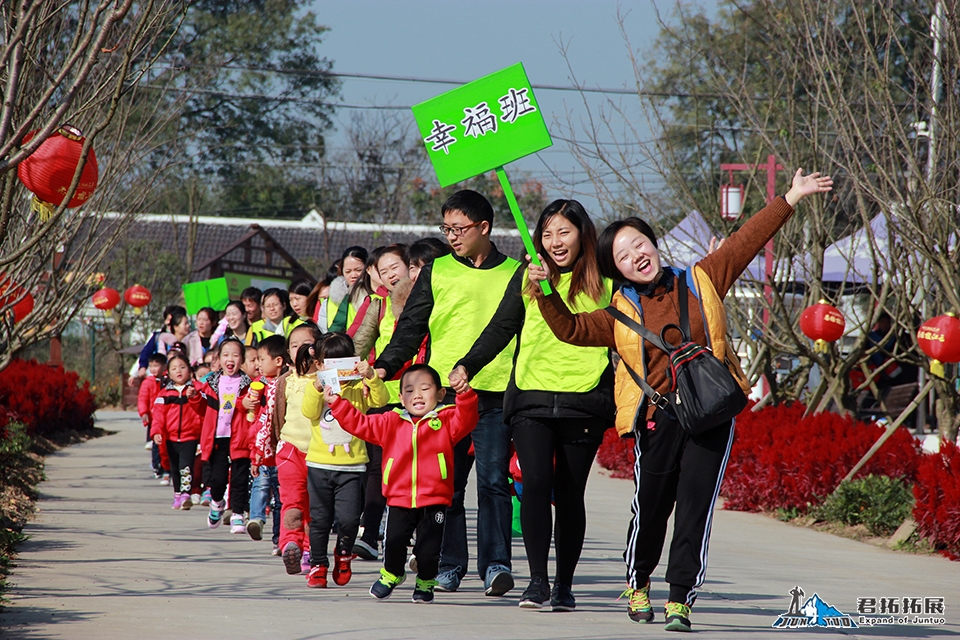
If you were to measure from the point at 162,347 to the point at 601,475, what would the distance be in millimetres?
5458

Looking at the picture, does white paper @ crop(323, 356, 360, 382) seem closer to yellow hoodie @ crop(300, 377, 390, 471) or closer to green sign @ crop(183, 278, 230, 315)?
yellow hoodie @ crop(300, 377, 390, 471)

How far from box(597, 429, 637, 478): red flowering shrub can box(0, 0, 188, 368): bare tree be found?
6.06 m

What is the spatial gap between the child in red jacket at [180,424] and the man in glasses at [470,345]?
4.48m

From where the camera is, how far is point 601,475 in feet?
47.7

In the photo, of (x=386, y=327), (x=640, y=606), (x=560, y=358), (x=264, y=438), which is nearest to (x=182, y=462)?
(x=264, y=438)

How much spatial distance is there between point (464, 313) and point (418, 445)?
73 cm

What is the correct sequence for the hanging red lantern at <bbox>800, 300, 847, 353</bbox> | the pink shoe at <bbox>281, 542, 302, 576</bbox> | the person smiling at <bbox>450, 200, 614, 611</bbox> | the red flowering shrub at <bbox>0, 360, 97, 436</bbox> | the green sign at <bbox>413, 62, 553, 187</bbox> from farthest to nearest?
1. the red flowering shrub at <bbox>0, 360, 97, 436</bbox>
2. the hanging red lantern at <bbox>800, 300, 847, 353</bbox>
3. the pink shoe at <bbox>281, 542, 302, 576</bbox>
4. the green sign at <bbox>413, 62, 553, 187</bbox>
5. the person smiling at <bbox>450, 200, 614, 611</bbox>

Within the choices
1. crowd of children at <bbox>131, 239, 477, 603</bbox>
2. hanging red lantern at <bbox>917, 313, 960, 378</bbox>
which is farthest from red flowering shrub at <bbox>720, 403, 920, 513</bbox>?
crowd of children at <bbox>131, 239, 477, 603</bbox>

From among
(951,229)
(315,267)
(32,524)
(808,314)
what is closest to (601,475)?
(808,314)

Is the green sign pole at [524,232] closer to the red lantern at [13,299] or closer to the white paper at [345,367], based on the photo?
the white paper at [345,367]

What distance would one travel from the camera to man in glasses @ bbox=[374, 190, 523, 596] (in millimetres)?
5918

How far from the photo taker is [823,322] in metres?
10.6

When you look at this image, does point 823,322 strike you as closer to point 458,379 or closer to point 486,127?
point 486,127

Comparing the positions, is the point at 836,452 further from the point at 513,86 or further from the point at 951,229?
the point at 513,86
